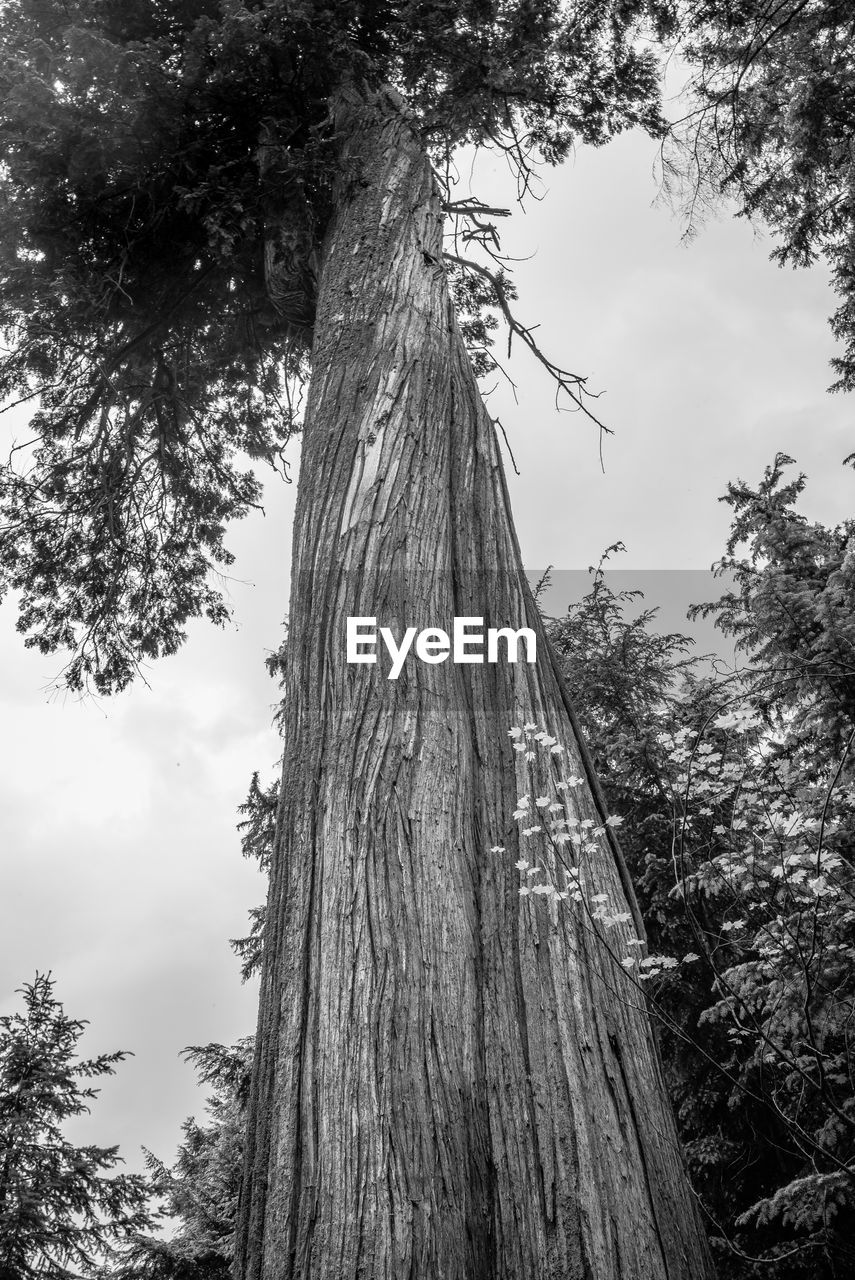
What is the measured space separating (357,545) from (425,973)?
4.56 feet

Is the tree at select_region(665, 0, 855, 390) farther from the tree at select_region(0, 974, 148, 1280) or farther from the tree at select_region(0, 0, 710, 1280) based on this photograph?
the tree at select_region(0, 974, 148, 1280)

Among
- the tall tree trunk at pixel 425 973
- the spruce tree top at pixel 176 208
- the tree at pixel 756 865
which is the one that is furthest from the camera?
the spruce tree top at pixel 176 208

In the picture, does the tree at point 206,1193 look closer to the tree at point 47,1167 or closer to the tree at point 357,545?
the tree at point 47,1167

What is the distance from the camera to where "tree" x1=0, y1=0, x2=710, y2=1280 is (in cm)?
179

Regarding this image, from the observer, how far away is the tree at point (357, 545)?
1.79 meters

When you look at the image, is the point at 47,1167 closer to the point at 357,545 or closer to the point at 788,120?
the point at 357,545

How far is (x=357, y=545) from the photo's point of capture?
2.75 metres

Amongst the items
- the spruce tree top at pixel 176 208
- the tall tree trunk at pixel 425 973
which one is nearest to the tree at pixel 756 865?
the tall tree trunk at pixel 425 973

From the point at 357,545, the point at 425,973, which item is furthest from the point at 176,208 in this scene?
the point at 425,973

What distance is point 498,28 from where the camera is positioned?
5.10m

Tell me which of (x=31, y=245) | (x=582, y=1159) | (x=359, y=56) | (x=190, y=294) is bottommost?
(x=582, y=1159)

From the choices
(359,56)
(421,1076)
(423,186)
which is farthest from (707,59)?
(421,1076)

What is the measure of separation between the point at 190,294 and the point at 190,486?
1.55 metres

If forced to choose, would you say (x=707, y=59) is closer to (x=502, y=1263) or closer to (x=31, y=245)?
(x=31, y=245)
